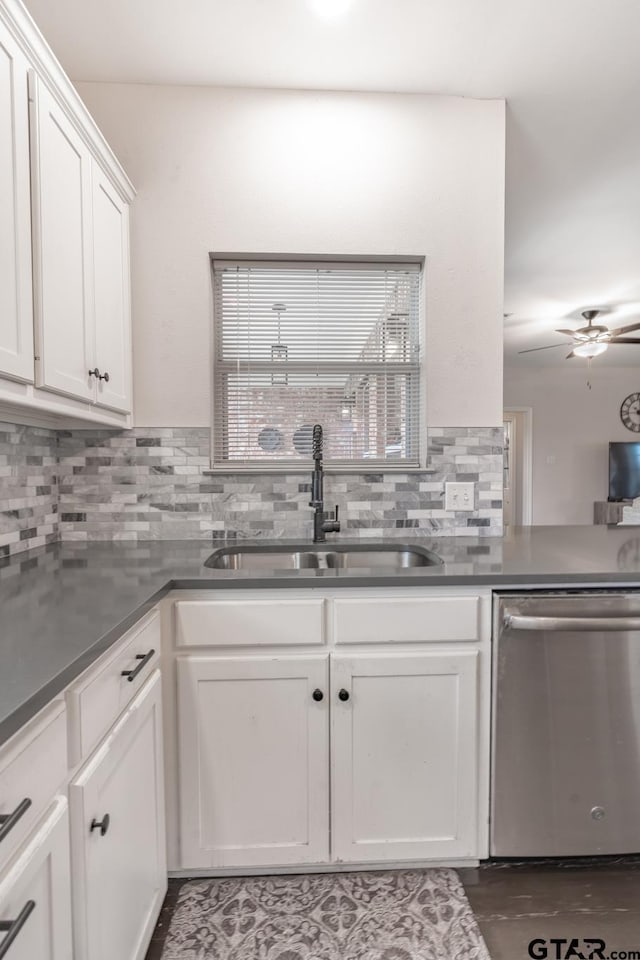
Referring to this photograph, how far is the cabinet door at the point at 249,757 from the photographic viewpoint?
52.3 inches

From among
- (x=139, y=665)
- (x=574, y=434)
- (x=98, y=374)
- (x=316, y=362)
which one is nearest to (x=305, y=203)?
(x=316, y=362)

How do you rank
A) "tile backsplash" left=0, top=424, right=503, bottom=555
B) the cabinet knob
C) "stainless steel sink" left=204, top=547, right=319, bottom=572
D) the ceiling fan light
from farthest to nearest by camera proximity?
the ceiling fan light
"tile backsplash" left=0, top=424, right=503, bottom=555
"stainless steel sink" left=204, top=547, right=319, bottom=572
the cabinet knob

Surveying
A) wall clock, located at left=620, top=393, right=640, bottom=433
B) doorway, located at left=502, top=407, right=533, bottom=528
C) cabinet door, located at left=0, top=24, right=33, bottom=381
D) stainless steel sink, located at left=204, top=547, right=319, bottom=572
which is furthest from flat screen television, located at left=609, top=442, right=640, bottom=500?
cabinet door, located at left=0, top=24, right=33, bottom=381

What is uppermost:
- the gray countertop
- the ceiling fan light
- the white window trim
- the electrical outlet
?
the ceiling fan light

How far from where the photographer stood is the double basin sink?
5.93ft

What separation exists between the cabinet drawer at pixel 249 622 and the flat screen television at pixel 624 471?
6.72 meters

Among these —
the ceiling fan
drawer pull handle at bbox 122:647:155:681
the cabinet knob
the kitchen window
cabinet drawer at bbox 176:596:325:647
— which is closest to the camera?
drawer pull handle at bbox 122:647:155:681

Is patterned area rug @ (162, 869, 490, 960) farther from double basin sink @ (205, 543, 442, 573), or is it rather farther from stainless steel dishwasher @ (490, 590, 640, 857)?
double basin sink @ (205, 543, 442, 573)

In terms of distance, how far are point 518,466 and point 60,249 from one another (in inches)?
272

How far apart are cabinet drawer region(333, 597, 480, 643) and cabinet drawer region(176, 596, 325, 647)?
0.23 feet

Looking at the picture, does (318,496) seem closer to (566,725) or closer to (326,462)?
(326,462)

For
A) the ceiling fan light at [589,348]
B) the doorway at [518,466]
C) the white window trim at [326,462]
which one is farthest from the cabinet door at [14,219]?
the doorway at [518,466]

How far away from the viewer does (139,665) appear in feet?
3.51

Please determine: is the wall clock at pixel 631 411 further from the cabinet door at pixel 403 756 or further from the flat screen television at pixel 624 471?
the cabinet door at pixel 403 756
